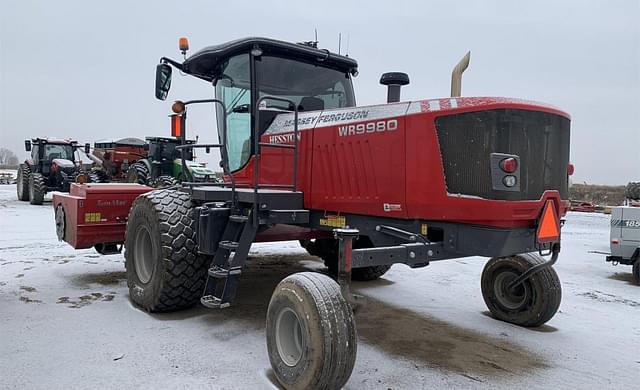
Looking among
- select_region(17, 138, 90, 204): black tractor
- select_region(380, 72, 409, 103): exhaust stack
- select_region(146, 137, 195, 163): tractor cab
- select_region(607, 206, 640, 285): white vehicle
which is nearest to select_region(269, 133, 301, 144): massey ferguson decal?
select_region(380, 72, 409, 103): exhaust stack

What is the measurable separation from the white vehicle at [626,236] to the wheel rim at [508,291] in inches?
141

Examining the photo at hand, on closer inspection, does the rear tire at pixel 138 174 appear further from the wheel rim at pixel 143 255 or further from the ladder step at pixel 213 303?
the ladder step at pixel 213 303

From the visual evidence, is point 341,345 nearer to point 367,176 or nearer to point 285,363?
point 285,363

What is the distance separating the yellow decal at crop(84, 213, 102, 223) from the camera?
576 cm

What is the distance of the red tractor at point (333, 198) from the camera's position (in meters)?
3.25

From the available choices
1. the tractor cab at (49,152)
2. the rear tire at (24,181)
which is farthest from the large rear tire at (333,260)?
the rear tire at (24,181)

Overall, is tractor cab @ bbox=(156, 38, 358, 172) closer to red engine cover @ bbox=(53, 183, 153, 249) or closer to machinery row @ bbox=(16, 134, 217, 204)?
red engine cover @ bbox=(53, 183, 153, 249)

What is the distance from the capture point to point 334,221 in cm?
423

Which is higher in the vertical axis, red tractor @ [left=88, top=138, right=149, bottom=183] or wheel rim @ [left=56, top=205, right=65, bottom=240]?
red tractor @ [left=88, top=138, right=149, bottom=183]

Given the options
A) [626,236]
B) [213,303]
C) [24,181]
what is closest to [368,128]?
[213,303]

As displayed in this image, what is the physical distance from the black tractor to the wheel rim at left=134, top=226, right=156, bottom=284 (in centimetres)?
1251

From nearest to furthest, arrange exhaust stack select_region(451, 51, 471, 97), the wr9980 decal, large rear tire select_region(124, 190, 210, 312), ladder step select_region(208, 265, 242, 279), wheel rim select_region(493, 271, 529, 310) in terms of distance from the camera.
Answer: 1. the wr9980 decal
2. exhaust stack select_region(451, 51, 471, 97)
3. ladder step select_region(208, 265, 242, 279)
4. large rear tire select_region(124, 190, 210, 312)
5. wheel rim select_region(493, 271, 529, 310)

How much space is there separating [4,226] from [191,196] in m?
8.13

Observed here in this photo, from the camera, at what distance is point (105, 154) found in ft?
58.5
